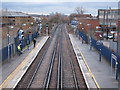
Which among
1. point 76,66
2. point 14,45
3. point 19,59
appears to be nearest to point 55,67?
point 76,66

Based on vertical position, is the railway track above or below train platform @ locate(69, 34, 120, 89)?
below

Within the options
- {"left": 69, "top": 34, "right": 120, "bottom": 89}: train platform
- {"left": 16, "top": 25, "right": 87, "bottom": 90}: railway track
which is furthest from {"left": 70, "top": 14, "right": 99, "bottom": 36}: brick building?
{"left": 16, "top": 25, "right": 87, "bottom": 90}: railway track

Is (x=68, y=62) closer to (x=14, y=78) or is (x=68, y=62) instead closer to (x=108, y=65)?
(x=108, y=65)

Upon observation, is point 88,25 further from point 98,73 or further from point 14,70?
point 14,70

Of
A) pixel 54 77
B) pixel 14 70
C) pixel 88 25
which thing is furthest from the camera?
pixel 88 25

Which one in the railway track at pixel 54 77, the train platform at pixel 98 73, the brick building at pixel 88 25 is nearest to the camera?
the train platform at pixel 98 73

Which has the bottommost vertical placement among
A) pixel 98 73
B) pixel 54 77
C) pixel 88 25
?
pixel 54 77

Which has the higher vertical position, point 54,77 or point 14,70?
point 14,70

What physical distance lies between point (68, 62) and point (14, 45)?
5.11 meters

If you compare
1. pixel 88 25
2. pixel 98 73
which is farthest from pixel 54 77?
pixel 88 25

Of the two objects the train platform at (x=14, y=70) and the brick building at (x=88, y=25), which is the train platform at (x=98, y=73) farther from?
the brick building at (x=88, y=25)

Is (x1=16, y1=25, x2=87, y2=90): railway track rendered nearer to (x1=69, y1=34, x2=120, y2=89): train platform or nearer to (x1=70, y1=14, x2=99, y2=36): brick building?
(x1=69, y1=34, x2=120, y2=89): train platform

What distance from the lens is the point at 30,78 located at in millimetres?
15898

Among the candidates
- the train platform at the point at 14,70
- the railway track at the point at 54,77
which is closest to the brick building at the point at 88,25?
the train platform at the point at 14,70
